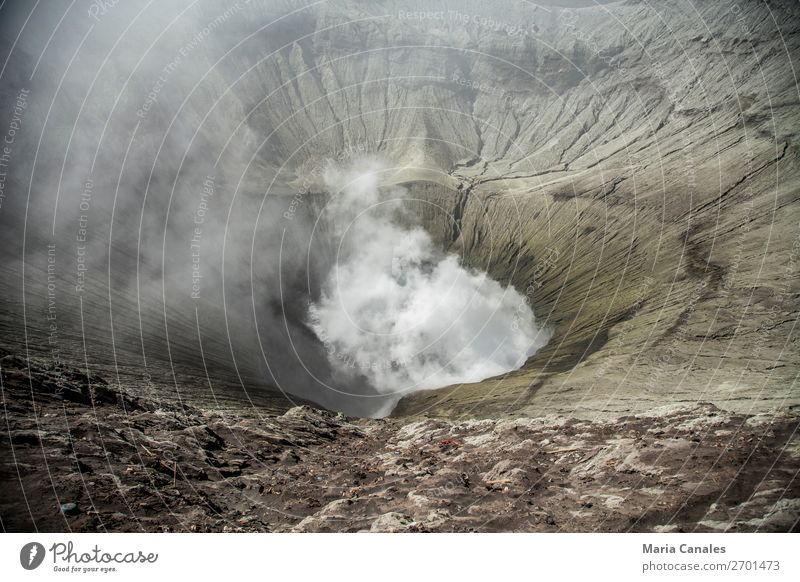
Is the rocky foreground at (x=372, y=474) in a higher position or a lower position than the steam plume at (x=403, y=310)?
lower

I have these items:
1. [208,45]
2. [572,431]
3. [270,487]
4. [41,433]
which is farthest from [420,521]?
[208,45]

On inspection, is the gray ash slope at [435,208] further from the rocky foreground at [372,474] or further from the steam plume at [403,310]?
the steam plume at [403,310]
